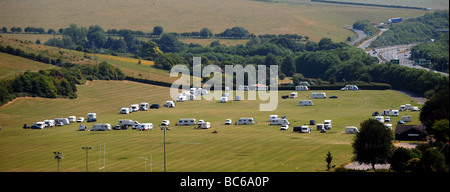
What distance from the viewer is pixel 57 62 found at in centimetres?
16350

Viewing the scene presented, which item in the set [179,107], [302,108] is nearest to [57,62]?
[179,107]

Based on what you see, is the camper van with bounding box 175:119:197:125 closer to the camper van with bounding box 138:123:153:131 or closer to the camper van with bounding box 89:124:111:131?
the camper van with bounding box 138:123:153:131

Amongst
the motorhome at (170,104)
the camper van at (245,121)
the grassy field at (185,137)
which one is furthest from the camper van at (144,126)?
the motorhome at (170,104)

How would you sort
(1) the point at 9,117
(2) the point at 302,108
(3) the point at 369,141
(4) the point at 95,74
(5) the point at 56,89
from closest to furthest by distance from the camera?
1. (3) the point at 369,141
2. (1) the point at 9,117
3. (2) the point at 302,108
4. (5) the point at 56,89
5. (4) the point at 95,74

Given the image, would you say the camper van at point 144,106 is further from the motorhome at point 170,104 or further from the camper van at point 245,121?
the camper van at point 245,121

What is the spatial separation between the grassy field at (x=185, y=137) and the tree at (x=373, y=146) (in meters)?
2.81

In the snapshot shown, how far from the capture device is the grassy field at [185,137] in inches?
3046

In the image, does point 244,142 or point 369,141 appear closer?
point 369,141

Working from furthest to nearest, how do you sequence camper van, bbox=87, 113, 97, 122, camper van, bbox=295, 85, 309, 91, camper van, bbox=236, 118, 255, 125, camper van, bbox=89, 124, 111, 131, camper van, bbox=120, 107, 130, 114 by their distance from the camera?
camper van, bbox=295, 85, 309, 91
camper van, bbox=120, 107, 130, 114
camper van, bbox=87, 113, 97, 122
camper van, bbox=236, 118, 255, 125
camper van, bbox=89, 124, 111, 131

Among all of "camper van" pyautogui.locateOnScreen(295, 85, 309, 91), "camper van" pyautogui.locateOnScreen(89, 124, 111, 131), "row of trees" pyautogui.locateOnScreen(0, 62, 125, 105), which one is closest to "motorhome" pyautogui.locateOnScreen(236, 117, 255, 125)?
"camper van" pyautogui.locateOnScreen(89, 124, 111, 131)

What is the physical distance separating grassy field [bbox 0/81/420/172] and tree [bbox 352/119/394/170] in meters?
2.81

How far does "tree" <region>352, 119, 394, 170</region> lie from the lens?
75750mm
